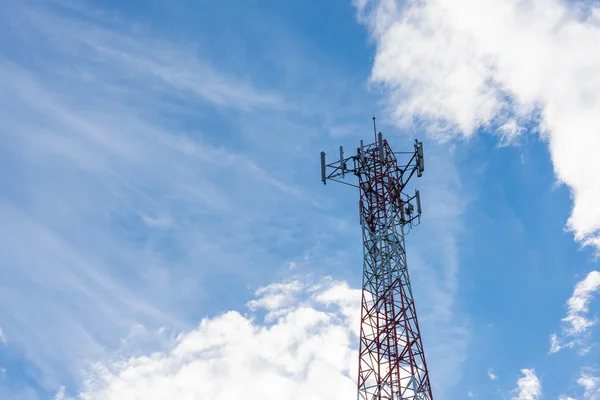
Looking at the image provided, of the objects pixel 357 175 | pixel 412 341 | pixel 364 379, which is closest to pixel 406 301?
pixel 412 341

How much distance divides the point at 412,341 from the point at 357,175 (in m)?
12.3

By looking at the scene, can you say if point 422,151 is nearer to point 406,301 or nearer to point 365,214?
point 365,214

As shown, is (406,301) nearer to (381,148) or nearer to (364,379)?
(364,379)

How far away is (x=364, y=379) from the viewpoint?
43.9 metres

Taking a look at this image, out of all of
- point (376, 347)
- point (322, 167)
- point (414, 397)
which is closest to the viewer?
point (414, 397)

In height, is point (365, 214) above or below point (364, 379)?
above

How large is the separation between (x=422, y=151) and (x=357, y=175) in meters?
4.67

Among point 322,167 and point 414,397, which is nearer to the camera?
point 414,397

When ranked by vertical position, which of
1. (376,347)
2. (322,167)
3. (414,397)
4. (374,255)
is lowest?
(414,397)

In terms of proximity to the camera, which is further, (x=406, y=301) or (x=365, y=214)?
(x=365, y=214)

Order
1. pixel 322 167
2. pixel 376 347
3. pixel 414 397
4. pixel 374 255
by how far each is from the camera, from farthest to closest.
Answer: pixel 322 167, pixel 374 255, pixel 376 347, pixel 414 397

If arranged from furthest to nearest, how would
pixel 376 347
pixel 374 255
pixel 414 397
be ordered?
pixel 374 255 < pixel 376 347 < pixel 414 397

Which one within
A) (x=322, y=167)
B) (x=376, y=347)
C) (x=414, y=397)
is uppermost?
(x=322, y=167)

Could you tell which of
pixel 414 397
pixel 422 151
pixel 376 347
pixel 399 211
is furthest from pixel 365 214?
pixel 414 397
